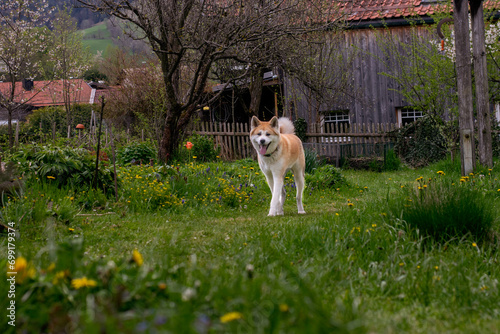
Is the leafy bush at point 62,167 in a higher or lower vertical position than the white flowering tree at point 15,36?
lower

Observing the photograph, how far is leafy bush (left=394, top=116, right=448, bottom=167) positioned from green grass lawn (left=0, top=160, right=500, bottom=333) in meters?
6.03

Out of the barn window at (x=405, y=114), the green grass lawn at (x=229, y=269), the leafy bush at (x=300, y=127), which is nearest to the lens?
the green grass lawn at (x=229, y=269)

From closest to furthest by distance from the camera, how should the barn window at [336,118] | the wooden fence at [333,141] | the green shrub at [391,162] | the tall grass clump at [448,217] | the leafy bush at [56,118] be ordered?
the tall grass clump at [448,217]
the green shrub at [391,162]
the wooden fence at [333,141]
the barn window at [336,118]
the leafy bush at [56,118]

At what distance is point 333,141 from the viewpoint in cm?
1563

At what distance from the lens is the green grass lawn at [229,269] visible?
5.07 feet

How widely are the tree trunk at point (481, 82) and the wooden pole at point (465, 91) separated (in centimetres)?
74

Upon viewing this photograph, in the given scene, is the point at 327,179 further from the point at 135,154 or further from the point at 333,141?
the point at 333,141

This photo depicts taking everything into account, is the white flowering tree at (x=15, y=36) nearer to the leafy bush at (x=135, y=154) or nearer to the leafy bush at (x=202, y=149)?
the leafy bush at (x=135, y=154)

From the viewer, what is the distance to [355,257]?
332cm

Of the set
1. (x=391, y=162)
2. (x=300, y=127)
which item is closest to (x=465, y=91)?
(x=391, y=162)

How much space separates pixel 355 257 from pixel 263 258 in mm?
708

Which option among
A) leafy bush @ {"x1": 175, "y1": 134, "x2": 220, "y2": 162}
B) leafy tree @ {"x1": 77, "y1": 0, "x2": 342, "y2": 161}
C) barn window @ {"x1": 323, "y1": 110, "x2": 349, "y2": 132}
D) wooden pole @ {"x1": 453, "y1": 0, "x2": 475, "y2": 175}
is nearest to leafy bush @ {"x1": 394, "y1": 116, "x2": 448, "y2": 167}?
barn window @ {"x1": 323, "y1": 110, "x2": 349, "y2": 132}

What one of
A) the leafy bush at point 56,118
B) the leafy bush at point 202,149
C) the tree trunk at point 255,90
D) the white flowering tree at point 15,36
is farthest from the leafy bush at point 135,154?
the leafy bush at point 56,118

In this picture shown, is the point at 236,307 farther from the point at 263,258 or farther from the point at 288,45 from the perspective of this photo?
the point at 288,45
